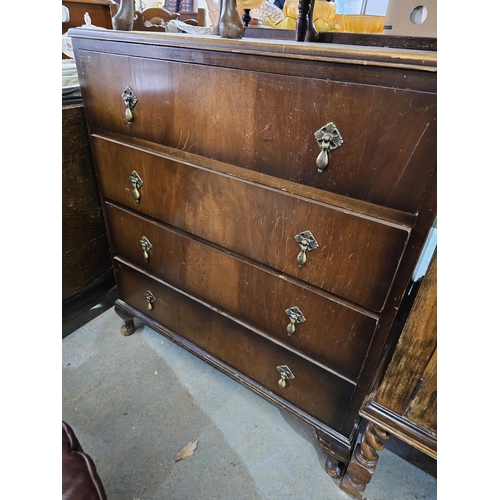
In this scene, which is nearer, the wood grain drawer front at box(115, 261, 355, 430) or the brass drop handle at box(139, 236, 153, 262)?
the wood grain drawer front at box(115, 261, 355, 430)

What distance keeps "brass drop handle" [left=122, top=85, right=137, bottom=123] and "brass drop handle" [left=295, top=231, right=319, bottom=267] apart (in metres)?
0.54

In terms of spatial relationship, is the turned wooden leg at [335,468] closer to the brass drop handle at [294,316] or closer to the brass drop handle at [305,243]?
the brass drop handle at [294,316]

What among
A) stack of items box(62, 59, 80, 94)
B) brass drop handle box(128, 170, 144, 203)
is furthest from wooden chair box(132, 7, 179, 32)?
brass drop handle box(128, 170, 144, 203)

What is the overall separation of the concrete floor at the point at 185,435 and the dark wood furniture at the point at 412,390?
0.24 meters

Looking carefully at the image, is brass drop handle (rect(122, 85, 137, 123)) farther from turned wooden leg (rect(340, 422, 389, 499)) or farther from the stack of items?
turned wooden leg (rect(340, 422, 389, 499))

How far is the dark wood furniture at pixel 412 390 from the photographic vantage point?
0.68 m

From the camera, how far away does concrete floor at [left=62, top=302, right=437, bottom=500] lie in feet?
3.36

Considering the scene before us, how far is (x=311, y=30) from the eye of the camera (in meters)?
0.90

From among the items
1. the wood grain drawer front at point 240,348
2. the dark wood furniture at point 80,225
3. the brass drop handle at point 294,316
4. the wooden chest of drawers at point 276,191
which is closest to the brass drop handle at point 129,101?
the wooden chest of drawers at point 276,191
